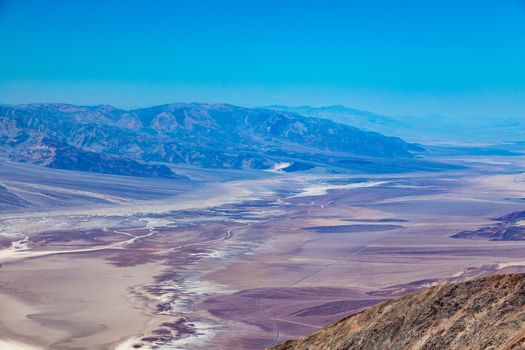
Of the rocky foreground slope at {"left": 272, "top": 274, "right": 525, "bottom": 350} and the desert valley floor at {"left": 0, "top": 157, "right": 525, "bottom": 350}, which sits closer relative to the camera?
the rocky foreground slope at {"left": 272, "top": 274, "right": 525, "bottom": 350}

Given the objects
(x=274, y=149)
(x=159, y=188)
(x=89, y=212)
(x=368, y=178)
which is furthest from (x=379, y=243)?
(x=274, y=149)

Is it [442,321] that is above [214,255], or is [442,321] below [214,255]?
above

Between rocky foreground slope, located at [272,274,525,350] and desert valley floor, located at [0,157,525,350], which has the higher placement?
rocky foreground slope, located at [272,274,525,350]

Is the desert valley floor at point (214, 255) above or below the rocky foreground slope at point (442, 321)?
below

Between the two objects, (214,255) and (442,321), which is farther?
(214,255)

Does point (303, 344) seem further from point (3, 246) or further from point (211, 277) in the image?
point (3, 246)
